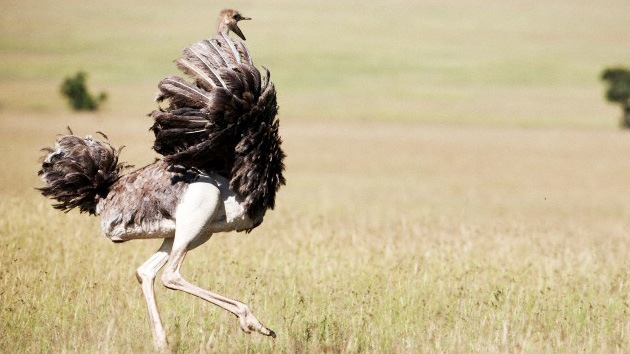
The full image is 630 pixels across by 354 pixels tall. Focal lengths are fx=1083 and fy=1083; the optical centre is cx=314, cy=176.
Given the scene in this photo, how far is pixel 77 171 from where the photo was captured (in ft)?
24.8

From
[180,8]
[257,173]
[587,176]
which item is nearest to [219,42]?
[257,173]

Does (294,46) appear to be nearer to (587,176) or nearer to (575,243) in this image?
(587,176)

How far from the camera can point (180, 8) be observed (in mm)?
130000

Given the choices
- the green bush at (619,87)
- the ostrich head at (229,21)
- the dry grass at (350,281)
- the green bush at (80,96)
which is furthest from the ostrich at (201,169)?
the green bush at (619,87)

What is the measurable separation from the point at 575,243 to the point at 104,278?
6.42 m

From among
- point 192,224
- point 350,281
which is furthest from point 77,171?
point 350,281

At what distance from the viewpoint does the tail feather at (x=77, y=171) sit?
24.8 ft

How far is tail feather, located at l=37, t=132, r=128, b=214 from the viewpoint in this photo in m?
7.57

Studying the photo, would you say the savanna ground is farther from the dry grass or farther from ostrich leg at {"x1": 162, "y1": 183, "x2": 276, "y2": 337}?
ostrich leg at {"x1": 162, "y1": 183, "x2": 276, "y2": 337}

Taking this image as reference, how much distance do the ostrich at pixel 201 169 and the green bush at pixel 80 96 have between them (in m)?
54.8

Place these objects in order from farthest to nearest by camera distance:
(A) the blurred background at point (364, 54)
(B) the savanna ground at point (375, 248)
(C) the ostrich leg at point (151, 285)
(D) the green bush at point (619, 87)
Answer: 1. (A) the blurred background at point (364, 54)
2. (D) the green bush at point (619, 87)
3. (B) the savanna ground at point (375, 248)
4. (C) the ostrich leg at point (151, 285)

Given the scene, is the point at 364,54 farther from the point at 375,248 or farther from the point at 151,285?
the point at 151,285

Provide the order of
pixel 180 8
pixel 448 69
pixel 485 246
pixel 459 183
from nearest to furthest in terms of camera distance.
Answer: pixel 485 246
pixel 459 183
pixel 448 69
pixel 180 8

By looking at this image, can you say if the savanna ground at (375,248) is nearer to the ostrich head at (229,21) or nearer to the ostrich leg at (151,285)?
the ostrich leg at (151,285)
